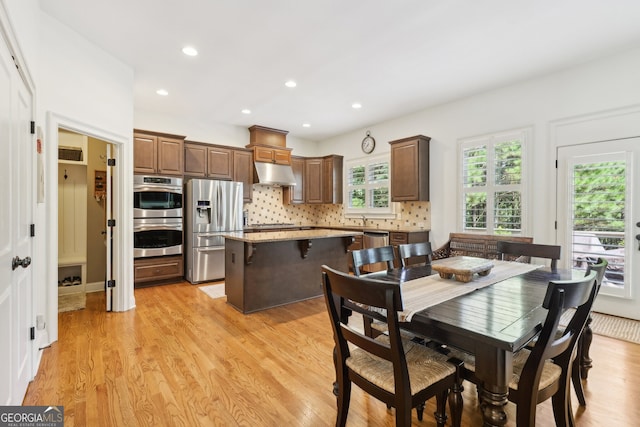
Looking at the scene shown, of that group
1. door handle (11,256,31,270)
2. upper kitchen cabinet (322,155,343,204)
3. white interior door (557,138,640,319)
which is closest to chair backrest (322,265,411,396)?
door handle (11,256,31,270)

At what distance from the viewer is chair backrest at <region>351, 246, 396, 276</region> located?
6.94 ft

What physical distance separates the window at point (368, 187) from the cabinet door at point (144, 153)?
388 cm

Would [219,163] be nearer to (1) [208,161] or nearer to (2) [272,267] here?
(1) [208,161]

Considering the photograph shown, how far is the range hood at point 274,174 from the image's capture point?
20.0 feet

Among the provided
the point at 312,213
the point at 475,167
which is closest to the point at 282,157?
the point at 312,213

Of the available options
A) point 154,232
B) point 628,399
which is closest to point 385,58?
point 628,399

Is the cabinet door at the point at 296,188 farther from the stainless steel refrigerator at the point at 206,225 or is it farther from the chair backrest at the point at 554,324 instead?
the chair backrest at the point at 554,324

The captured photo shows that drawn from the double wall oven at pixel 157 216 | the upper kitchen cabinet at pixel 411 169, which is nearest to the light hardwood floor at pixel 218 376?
the double wall oven at pixel 157 216

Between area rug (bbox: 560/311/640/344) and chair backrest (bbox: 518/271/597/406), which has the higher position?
chair backrest (bbox: 518/271/597/406)

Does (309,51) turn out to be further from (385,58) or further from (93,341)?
(93,341)

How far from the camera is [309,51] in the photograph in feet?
11.1

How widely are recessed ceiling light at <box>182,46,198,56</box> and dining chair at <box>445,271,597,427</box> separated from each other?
3.78m

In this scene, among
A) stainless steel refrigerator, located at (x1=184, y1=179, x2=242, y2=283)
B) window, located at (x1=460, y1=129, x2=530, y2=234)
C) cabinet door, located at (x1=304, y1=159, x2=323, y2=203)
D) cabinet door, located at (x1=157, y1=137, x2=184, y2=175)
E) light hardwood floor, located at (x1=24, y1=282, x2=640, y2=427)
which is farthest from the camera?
cabinet door, located at (x1=304, y1=159, x2=323, y2=203)

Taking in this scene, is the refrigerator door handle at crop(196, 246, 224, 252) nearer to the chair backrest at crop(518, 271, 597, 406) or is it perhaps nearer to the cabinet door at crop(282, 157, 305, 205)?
the cabinet door at crop(282, 157, 305, 205)
